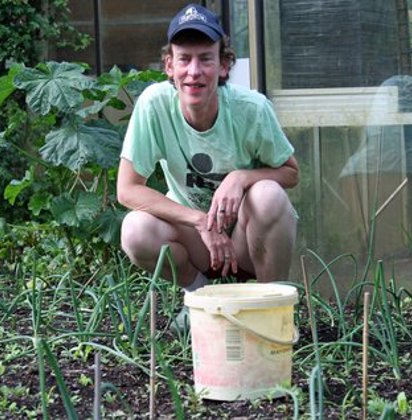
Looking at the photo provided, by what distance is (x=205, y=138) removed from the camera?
3.40 meters

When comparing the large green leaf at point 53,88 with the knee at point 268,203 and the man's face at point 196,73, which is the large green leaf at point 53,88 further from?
the knee at point 268,203

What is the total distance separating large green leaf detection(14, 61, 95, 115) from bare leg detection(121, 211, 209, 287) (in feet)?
3.84

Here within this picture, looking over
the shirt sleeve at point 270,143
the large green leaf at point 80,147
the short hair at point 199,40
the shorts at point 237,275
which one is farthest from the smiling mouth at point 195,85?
the large green leaf at point 80,147

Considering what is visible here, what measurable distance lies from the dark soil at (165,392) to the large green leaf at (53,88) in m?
1.50

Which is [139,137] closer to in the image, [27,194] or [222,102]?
[222,102]

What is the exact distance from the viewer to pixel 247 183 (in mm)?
3361

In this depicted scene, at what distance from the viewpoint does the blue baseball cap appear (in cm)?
328

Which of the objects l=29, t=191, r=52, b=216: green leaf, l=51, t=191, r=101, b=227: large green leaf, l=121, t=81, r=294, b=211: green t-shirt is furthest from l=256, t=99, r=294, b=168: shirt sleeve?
l=29, t=191, r=52, b=216: green leaf

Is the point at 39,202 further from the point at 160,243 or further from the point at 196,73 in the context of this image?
the point at 196,73

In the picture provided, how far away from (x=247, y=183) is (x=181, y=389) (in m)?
0.78

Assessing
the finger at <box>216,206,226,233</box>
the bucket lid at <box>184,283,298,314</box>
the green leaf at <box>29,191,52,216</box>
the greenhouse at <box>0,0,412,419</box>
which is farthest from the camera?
the green leaf at <box>29,191,52,216</box>

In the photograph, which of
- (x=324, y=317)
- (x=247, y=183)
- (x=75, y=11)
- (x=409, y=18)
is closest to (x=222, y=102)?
(x=247, y=183)

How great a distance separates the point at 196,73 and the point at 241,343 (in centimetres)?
98

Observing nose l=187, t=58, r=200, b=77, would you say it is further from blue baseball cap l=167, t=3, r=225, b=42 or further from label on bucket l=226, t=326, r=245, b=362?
label on bucket l=226, t=326, r=245, b=362
